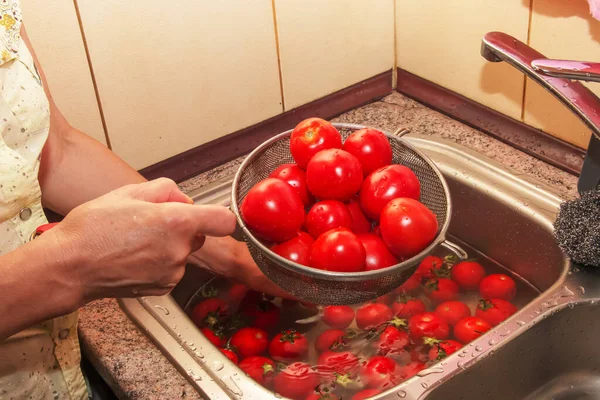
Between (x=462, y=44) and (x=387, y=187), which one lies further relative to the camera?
(x=462, y=44)

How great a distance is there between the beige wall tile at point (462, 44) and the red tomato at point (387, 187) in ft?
1.25

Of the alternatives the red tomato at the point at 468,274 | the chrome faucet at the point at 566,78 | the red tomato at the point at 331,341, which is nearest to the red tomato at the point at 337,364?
the red tomato at the point at 331,341

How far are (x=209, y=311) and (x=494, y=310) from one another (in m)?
0.41

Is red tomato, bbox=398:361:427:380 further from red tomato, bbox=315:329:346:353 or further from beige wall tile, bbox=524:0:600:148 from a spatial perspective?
beige wall tile, bbox=524:0:600:148

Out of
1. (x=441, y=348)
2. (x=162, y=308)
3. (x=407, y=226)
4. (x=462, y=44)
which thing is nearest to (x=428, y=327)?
(x=441, y=348)

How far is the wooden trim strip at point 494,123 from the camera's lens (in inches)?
41.6

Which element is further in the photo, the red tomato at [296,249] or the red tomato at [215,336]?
the red tomato at [215,336]

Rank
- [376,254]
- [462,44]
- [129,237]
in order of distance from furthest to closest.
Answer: [462,44] < [376,254] < [129,237]

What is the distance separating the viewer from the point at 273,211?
75 cm

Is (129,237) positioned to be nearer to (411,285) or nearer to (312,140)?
(312,140)

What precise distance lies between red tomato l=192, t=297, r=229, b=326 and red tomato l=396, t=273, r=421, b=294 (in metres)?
0.26

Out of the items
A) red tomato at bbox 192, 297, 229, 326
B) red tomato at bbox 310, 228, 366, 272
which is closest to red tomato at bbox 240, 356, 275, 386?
red tomato at bbox 192, 297, 229, 326

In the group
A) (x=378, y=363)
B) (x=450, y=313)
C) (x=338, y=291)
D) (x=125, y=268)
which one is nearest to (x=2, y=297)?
(x=125, y=268)

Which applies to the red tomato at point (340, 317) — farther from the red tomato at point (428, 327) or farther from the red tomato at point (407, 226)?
the red tomato at point (407, 226)
